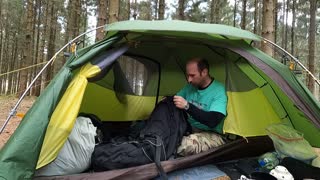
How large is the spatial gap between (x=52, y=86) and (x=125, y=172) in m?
0.93

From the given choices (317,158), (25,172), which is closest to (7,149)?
(25,172)

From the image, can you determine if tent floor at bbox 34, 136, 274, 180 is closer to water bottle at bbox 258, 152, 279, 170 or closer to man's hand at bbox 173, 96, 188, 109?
water bottle at bbox 258, 152, 279, 170

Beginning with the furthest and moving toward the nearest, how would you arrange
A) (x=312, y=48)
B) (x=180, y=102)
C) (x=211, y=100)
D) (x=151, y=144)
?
(x=312, y=48) → (x=211, y=100) → (x=180, y=102) → (x=151, y=144)

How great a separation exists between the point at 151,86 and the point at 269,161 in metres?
1.87

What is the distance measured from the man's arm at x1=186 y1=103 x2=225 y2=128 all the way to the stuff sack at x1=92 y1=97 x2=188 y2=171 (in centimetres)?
16

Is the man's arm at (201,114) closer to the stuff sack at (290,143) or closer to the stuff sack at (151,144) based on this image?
the stuff sack at (151,144)

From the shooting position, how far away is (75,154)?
303 cm

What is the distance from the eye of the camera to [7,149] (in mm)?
2633

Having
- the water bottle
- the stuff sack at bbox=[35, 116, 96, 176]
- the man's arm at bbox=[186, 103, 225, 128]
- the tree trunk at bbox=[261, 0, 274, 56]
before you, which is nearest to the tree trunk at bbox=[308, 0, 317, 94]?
the tree trunk at bbox=[261, 0, 274, 56]

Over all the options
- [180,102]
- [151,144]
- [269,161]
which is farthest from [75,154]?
[269,161]

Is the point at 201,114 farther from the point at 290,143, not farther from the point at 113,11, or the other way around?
the point at 113,11

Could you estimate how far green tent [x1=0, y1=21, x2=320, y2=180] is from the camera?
278cm

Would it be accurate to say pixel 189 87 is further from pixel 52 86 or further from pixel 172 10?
pixel 172 10

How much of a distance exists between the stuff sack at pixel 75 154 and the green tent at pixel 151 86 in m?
0.12
